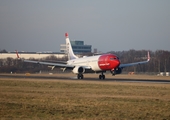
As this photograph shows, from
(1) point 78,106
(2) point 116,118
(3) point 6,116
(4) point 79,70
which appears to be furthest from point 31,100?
(4) point 79,70

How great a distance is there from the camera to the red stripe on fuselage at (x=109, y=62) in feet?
202

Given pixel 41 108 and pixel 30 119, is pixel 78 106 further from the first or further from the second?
pixel 30 119

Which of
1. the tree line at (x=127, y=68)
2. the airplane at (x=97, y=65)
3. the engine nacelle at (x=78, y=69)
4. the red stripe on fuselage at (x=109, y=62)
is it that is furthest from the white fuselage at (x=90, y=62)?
the tree line at (x=127, y=68)

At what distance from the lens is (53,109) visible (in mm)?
23016

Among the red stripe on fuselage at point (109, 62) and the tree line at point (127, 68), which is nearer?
the red stripe on fuselage at point (109, 62)

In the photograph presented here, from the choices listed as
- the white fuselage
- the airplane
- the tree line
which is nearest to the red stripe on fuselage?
the airplane

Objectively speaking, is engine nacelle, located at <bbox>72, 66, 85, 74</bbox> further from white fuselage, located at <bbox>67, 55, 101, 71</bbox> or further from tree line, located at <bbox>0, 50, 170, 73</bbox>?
tree line, located at <bbox>0, 50, 170, 73</bbox>

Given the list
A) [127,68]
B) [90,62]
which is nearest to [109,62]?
[90,62]

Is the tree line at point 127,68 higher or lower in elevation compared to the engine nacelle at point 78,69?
higher

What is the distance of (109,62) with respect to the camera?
61.9 m

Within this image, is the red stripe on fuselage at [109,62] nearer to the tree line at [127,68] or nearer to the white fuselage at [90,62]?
the white fuselage at [90,62]

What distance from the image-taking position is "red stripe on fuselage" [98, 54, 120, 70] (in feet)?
202

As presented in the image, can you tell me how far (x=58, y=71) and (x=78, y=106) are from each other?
90802 millimetres

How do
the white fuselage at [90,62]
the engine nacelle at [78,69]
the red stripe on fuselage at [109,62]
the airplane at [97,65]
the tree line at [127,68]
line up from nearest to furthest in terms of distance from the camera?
1. the red stripe on fuselage at [109,62]
2. the airplane at [97,65]
3. the white fuselage at [90,62]
4. the engine nacelle at [78,69]
5. the tree line at [127,68]
